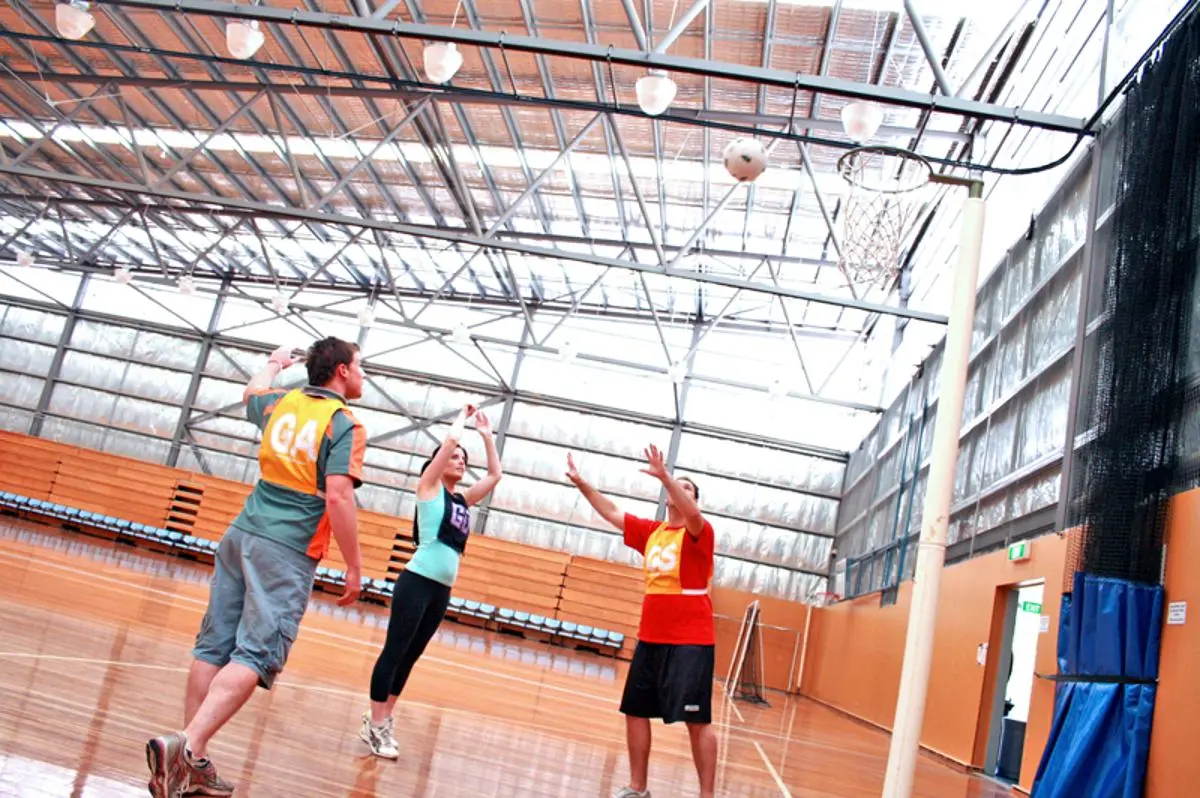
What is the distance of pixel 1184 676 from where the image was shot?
5.78 metres

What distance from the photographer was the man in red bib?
15.2 ft

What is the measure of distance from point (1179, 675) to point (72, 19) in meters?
12.0

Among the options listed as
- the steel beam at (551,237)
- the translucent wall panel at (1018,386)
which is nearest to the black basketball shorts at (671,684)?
the translucent wall panel at (1018,386)

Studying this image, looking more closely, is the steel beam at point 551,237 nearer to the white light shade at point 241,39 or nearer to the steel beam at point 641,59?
the steel beam at point 641,59

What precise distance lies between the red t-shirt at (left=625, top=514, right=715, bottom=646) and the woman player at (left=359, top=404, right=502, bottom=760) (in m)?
0.96

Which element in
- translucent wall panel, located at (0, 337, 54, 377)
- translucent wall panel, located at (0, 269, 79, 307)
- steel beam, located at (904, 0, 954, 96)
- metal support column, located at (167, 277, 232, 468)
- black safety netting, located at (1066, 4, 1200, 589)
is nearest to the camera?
black safety netting, located at (1066, 4, 1200, 589)

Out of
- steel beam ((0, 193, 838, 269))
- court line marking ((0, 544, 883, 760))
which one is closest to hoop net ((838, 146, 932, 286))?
court line marking ((0, 544, 883, 760))

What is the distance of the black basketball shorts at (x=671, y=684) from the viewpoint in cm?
462

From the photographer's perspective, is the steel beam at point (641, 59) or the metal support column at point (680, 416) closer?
the steel beam at point (641, 59)

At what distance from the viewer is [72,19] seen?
1102cm

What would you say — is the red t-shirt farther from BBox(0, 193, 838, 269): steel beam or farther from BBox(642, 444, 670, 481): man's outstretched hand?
BBox(0, 193, 838, 269): steel beam

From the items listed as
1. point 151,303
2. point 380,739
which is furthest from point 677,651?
point 151,303

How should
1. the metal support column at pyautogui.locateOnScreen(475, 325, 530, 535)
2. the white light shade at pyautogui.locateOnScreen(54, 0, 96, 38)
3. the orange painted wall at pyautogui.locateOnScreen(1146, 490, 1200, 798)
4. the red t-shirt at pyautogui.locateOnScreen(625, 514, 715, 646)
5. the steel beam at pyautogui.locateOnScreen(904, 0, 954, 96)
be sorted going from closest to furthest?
1. the red t-shirt at pyautogui.locateOnScreen(625, 514, 715, 646)
2. the orange painted wall at pyautogui.locateOnScreen(1146, 490, 1200, 798)
3. the steel beam at pyautogui.locateOnScreen(904, 0, 954, 96)
4. the white light shade at pyautogui.locateOnScreen(54, 0, 96, 38)
5. the metal support column at pyautogui.locateOnScreen(475, 325, 530, 535)

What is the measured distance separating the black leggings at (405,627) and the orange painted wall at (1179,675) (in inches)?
162
